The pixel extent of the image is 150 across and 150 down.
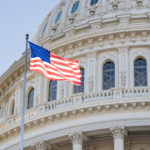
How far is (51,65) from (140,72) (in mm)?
11676

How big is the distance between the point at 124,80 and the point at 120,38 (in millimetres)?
3783

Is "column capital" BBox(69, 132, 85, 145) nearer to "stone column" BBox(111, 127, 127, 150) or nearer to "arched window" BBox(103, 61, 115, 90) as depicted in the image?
"stone column" BBox(111, 127, 127, 150)

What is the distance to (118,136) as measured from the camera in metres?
43.3

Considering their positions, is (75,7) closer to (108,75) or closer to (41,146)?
(108,75)

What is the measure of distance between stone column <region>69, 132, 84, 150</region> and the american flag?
525 cm

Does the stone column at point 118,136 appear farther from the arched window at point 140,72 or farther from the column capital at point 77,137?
the arched window at point 140,72

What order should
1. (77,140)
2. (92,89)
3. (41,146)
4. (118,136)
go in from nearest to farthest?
(118,136) → (77,140) → (41,146) → (92,89)

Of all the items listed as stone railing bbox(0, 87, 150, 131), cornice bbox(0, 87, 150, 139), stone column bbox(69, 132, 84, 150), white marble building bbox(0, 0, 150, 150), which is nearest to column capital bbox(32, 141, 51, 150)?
white marble building bbox(0, 0, 150, 150)

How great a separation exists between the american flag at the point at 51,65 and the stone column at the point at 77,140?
5.25 meters

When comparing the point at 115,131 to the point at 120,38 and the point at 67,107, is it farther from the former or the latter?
the point at 120,38

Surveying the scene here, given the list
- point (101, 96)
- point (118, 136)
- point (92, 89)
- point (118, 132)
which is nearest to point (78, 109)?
point (101, 96)

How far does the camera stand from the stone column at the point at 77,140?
44.1m

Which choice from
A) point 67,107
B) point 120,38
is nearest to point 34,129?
point 67,107

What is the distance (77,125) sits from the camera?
44.9m
